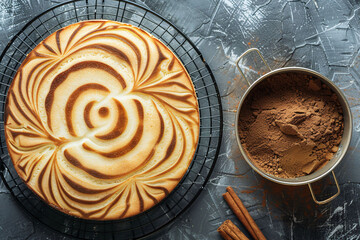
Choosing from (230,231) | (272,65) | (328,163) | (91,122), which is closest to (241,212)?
(230,231)

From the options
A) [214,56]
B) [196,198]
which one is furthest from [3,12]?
[196,198]

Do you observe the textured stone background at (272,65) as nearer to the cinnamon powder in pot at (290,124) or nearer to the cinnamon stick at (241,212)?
the cinnamon stick at (241,212)

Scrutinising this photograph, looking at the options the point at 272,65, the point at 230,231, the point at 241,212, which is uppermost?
the point at 272,65

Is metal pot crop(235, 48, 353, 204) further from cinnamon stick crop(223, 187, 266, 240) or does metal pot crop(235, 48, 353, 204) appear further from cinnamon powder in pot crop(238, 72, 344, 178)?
cinnamon stick crop(223, 187, 266, 240)

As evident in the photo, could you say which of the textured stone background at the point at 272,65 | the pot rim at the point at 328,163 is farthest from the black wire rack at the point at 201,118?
the pot rim at the point at 328,163

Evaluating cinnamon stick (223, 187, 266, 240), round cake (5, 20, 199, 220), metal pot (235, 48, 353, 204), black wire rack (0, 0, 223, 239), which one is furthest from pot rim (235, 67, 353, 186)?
round cake (5, 20, 199, 220)

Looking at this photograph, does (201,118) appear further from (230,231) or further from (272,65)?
(230,231)
